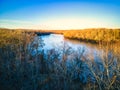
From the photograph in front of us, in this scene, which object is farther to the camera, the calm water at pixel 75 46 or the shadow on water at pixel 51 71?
the calm water at pixel 75 46

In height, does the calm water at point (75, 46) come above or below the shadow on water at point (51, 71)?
above

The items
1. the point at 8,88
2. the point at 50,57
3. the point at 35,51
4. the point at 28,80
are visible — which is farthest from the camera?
the point at 35,51

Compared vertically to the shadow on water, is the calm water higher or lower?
higher

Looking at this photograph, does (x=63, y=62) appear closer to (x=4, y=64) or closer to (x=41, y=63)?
(x=41, y=63)

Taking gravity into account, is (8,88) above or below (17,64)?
below

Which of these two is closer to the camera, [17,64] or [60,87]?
[60,87]

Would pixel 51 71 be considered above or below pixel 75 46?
below

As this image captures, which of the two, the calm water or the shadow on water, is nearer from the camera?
the shadow on water

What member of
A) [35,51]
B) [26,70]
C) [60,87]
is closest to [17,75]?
[26,70]

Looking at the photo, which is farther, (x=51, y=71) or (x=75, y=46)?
(x=75, y=46)

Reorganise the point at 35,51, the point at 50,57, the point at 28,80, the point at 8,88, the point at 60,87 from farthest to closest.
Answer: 1. the point at 35,51
2. the point at 50,57
3. the point at 28,80
4. the point at 60,87
5. the point at 8,88
